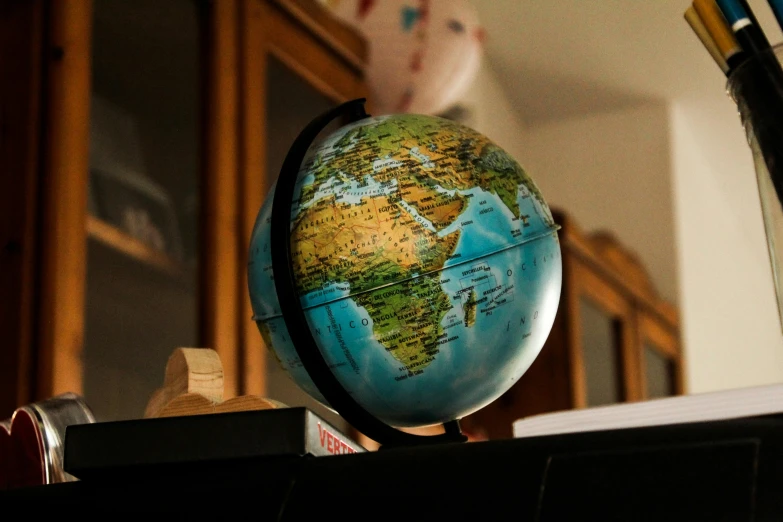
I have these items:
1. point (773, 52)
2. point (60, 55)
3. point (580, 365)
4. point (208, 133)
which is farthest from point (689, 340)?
point (773, 52)

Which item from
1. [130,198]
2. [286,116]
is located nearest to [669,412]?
[130,198]

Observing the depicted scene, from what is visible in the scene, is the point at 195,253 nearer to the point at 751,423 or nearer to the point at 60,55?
the point at 60,55

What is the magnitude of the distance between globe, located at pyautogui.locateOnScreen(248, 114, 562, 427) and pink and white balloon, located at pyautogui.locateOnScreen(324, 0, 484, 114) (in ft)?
3.85

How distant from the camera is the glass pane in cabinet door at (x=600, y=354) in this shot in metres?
2.77

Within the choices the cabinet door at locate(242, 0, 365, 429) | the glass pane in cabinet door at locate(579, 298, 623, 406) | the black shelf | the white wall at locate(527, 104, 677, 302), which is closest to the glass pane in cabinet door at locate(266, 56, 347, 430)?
the cabinet door at locate(242, 0, 365, 429)

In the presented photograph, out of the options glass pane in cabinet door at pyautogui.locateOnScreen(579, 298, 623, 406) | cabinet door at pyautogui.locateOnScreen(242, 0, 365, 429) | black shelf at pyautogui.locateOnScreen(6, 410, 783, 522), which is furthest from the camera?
glass pane in cabinet door at pyautogui.locateOnScreen(579, 298, 623, 406)

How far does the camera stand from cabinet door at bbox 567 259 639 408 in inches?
104

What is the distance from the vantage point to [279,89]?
159 cm

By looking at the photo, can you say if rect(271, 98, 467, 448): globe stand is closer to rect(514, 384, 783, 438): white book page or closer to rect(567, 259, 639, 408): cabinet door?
rect(514, 384, 783, 438): white book page

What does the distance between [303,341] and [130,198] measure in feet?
2.42

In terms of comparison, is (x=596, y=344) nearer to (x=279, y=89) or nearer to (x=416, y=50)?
(x=416, y=50)

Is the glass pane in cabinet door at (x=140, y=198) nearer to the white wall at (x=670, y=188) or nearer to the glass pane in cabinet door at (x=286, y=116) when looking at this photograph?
the glass pane in cabinet door at (x=286, y=116)

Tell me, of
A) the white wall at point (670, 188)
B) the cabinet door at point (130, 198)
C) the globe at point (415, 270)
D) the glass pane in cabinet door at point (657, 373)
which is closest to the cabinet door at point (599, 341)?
the glass pane in cabinet door at point (657, 373)

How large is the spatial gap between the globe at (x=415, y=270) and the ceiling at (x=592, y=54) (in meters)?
2.49
